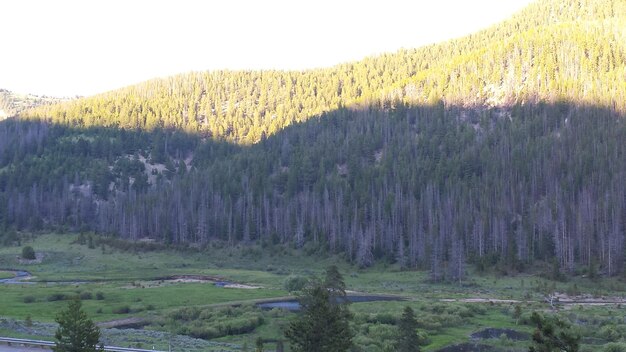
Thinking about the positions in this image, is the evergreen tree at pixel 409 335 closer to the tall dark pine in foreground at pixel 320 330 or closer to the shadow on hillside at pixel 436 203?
the tall dark pine in foreground at pixel 320 330

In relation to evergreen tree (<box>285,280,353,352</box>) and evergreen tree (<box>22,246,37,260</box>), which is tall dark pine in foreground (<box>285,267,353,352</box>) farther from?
evergreen tree (<box>22,246,37,260</box>)

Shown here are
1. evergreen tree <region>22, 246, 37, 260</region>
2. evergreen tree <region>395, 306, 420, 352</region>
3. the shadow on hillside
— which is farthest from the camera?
evergreen tree <region>22, 246, 37, 260</region>

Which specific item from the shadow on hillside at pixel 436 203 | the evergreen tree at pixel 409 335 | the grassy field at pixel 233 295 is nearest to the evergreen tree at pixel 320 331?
the evergreen tree at pixel 409 335

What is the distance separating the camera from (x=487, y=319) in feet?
211

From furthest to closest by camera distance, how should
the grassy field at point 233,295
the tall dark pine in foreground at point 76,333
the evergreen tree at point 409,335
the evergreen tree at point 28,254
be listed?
the evergreen tree at point 28,254, the grassy field at point 233,295, the evergreen tree at point 409,335, the tall dark pine in foreground at point 76,333

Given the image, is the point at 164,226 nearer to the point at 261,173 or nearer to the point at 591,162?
the point at 261,173

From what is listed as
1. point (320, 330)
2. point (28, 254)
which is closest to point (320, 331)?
point (320, 330)

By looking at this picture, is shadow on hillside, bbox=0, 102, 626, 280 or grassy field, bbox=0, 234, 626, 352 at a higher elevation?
shadow on hillside, bbox=0, 102, 626, 280

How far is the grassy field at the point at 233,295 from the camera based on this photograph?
2137 inches

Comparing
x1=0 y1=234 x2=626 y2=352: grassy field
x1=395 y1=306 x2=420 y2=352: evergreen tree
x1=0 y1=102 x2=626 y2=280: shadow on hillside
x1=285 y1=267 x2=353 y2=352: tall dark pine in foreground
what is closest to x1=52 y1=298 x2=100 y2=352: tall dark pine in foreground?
x1=285 y1=267 x2=353 y2=352: tall dark pine in foreground

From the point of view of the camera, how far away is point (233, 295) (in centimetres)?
8519

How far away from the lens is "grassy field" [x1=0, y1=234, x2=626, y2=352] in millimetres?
54281

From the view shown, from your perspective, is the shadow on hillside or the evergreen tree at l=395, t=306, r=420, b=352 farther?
the shadow on hillside

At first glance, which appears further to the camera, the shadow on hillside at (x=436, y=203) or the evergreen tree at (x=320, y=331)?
the shadow on hillside at (x=436, y=203)
